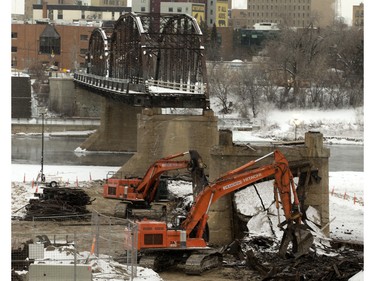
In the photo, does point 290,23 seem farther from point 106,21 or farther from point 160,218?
point 160,218

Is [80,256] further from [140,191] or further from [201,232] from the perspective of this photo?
[140,191]

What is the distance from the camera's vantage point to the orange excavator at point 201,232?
2895cm

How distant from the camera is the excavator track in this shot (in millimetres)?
28766

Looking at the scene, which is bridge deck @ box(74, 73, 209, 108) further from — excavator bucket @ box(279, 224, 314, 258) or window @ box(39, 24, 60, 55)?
window @ box(39, 24, 60, 55)

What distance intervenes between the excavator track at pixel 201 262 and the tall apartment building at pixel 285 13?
5637 cm

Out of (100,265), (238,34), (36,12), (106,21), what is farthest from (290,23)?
(100,265)

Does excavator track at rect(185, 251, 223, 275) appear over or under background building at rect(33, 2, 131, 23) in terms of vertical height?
under

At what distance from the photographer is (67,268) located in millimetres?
22203

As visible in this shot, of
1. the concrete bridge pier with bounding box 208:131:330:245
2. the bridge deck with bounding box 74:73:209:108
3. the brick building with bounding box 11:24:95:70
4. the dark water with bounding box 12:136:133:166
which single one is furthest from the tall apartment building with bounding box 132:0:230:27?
the concrete bridge pier with bounding box 208:131:330:245

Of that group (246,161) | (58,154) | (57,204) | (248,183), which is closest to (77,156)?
(58,154)

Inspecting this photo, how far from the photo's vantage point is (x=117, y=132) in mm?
73375

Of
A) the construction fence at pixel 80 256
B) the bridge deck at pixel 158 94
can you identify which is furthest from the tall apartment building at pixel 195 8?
the construction fence at pixel 80 256

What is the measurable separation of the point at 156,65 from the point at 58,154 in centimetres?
866
